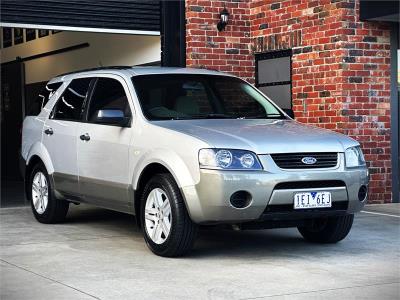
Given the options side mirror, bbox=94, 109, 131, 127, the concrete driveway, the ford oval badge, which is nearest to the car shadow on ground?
the concrete driveway

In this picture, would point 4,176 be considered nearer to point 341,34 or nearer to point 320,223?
A: point 341,34

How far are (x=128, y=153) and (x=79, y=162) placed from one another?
94 centimetres

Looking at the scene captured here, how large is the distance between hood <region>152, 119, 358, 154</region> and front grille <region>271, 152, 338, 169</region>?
→ 0.13 feet

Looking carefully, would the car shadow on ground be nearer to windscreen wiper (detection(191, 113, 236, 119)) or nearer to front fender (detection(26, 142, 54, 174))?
A: front fender (detection(26, 142, 54, 174))

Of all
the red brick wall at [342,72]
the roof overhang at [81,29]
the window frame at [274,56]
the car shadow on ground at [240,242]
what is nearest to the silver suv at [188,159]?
the car shadow on ground at [240,242]

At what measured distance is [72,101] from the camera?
8.51 meters

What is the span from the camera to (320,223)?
24.7 ft

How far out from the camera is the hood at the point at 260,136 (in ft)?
21.2

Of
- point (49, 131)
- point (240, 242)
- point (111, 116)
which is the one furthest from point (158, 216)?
point (49, 131)

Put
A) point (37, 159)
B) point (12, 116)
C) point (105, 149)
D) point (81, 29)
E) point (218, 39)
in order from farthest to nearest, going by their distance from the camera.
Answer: point (12, 116) < point (218, 39) < point (81, 29) < point (37, 159) < point (105, 149)

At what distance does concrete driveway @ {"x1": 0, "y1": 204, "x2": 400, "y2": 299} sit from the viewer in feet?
18.0

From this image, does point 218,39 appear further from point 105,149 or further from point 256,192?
point 256,192

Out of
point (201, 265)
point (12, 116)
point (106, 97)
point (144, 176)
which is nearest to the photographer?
point (201, 265)

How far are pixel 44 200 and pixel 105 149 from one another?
5.16 feet
